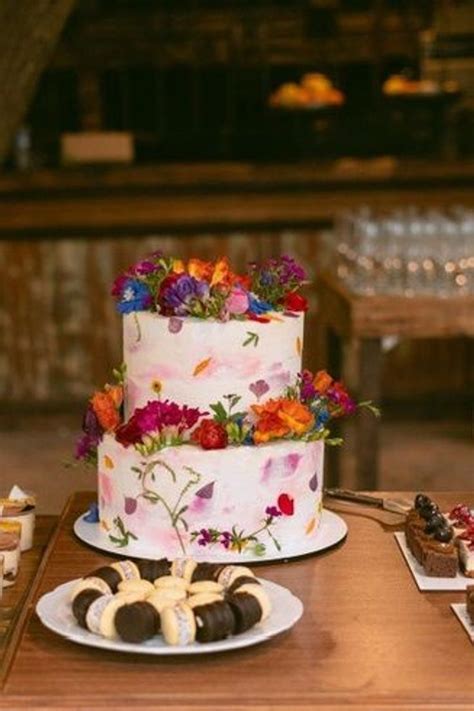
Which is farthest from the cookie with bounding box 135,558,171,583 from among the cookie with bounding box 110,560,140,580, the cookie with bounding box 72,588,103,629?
the cookie with bounding box 72,588,103,629

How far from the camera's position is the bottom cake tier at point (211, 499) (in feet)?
8.29

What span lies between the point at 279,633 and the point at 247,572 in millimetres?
136

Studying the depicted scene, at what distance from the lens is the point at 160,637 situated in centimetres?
220

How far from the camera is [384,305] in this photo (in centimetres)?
507

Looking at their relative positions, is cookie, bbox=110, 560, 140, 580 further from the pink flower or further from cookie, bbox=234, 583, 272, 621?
the pink flower

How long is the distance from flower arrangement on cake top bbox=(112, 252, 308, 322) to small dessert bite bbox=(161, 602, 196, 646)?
0.61 metres

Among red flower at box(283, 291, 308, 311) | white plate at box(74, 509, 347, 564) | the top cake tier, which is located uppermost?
red flower at box(283, 291, 308, 311)

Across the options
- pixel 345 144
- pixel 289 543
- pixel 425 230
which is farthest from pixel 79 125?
→ pixel 289 543

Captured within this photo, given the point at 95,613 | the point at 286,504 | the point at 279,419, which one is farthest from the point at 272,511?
the point at 95,613

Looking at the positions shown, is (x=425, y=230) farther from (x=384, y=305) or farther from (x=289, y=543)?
(x=289, y=543)

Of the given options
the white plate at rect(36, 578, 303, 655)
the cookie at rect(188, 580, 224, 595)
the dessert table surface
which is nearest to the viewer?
the dessert table surface

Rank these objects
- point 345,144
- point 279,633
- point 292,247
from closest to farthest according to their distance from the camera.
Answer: point 279,633, point 292,247, point 345,144

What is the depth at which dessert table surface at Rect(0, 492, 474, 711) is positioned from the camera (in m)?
2.03

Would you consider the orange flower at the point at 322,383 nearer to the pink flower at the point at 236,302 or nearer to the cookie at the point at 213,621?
the pink flower at the point at 236,302
